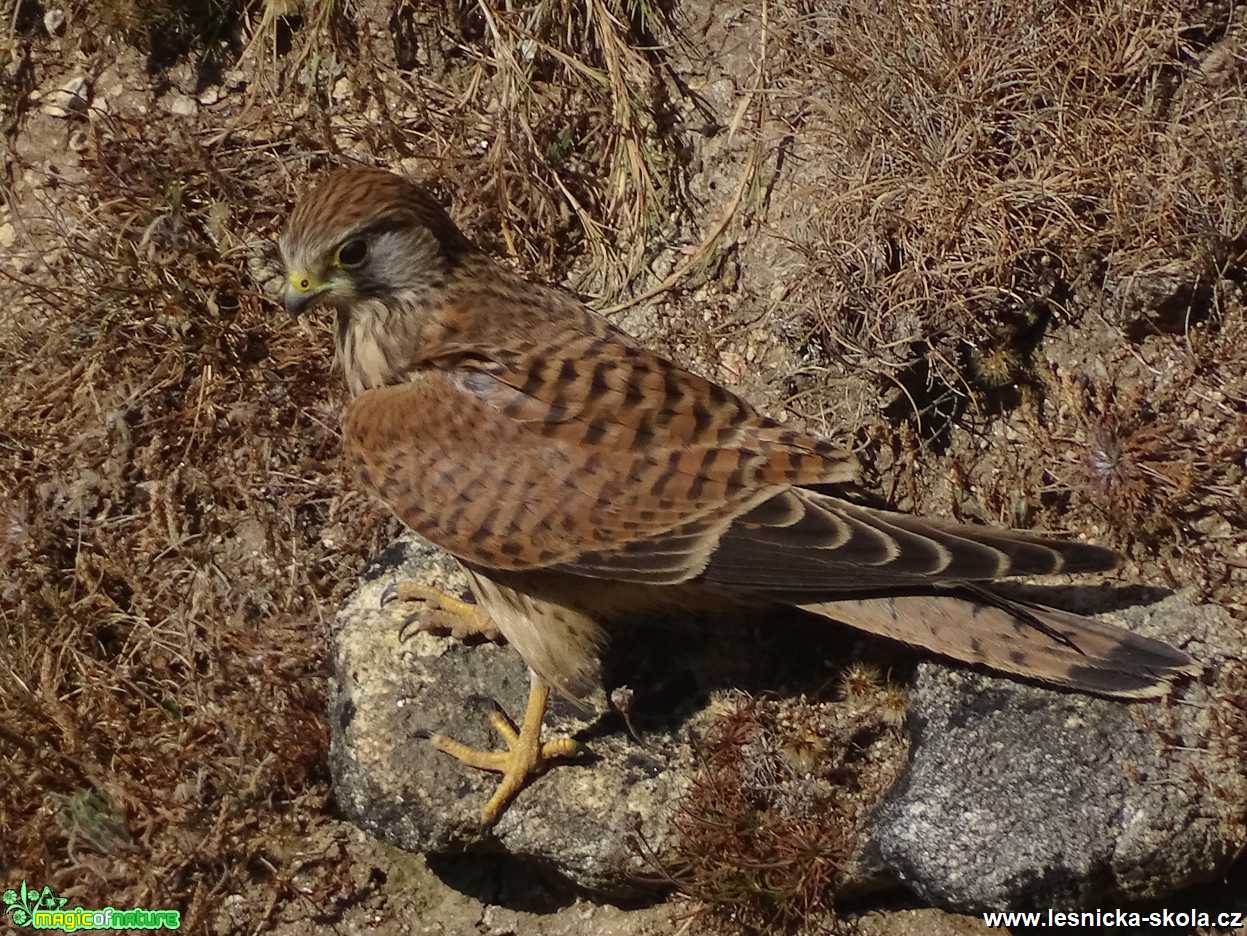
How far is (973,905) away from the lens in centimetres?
364

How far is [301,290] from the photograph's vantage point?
3930mm

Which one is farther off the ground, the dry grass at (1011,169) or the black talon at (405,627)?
the dry grass at (1011,169)

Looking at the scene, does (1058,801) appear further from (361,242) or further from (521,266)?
(521,266)

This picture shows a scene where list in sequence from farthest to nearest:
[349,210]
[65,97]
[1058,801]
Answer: [65,97]
[349,210]
[1058,801]

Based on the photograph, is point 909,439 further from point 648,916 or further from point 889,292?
point 648,916

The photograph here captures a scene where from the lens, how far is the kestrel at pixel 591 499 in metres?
3.62

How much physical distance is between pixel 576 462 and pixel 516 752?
0.95 m

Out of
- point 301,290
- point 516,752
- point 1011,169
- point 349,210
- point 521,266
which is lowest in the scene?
point 516,752

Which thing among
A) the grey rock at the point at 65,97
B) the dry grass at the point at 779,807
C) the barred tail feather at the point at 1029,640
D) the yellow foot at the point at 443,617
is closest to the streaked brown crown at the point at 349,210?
the yellow foot at the point at 443,617

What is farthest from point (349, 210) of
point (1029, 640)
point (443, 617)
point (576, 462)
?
point (1029, 640)

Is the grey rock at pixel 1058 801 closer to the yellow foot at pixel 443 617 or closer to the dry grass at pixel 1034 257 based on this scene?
the dry grass at pixel 1034 257

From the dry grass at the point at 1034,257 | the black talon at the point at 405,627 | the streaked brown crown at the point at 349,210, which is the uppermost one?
the dry grass at the point at 1034,257

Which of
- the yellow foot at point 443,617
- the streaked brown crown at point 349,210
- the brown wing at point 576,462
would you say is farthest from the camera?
the yellow foot at point 443,617

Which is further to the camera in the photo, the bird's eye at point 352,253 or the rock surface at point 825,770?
the bird's eye at point 352,253
